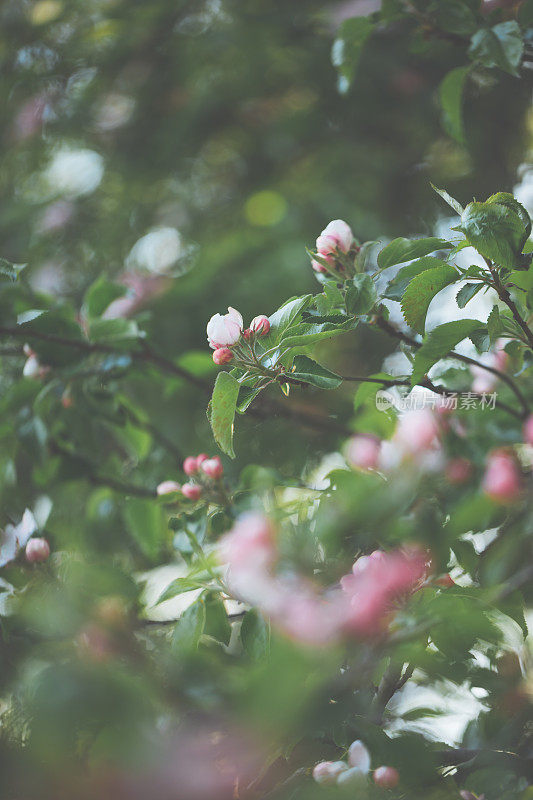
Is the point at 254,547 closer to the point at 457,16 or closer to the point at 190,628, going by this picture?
the point at 190,628

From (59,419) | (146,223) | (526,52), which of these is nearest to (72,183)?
(146,223)

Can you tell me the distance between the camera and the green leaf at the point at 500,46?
0.51 metres

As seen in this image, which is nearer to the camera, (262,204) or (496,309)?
(496,309)

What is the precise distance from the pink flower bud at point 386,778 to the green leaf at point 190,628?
13 centimetres

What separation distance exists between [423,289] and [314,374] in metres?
0.08

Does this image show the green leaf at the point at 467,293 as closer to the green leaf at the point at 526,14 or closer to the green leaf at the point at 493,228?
the green leaf at the point at 493,228

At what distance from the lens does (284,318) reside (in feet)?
1.39

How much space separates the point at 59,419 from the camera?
71 cm

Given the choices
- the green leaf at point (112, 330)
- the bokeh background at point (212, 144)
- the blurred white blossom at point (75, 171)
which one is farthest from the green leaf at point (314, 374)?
the blurred white blossom at point (75, 171)

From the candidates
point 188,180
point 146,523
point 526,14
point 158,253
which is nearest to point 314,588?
point 146,523

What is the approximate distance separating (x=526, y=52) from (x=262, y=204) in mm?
758

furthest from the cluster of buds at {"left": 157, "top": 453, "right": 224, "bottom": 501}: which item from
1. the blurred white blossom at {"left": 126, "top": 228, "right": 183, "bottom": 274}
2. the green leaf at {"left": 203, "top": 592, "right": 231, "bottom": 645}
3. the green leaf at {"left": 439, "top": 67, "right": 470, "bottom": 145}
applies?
the blurred white blossom at {"left": 126, "top": 228, "right": 183, "bottom": 274}

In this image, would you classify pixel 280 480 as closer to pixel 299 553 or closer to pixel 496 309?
pixel 299 553

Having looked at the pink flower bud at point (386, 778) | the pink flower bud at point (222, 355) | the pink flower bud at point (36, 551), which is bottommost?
the pink flower bud at point (36, 551)
